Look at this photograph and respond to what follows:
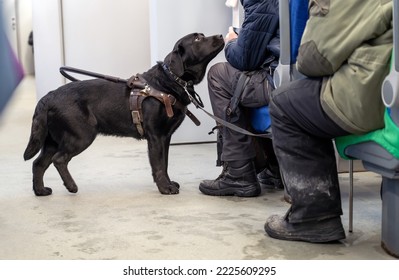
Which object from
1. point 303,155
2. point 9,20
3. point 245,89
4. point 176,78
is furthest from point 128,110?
point 303,155

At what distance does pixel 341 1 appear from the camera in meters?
1.99

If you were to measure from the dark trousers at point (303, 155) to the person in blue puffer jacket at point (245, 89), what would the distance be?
675 mm

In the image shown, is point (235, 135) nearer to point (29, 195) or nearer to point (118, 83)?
point (118, 83)

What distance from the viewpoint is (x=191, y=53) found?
3.33 meters

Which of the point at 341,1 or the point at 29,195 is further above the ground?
the point at 341,1

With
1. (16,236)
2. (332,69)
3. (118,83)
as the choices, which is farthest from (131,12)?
(332,69)

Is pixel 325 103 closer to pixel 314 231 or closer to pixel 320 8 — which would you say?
pixel 320 8

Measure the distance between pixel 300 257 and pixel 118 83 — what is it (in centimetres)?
159

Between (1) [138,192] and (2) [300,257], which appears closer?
(2) [300,257]

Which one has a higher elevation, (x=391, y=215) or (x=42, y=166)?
(x=391, y=215)

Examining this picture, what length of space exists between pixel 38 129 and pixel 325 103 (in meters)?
1.79

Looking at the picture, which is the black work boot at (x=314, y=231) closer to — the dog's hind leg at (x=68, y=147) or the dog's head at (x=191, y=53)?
the dog's head at (x=191, y=53)

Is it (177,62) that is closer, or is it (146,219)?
(146,219)
